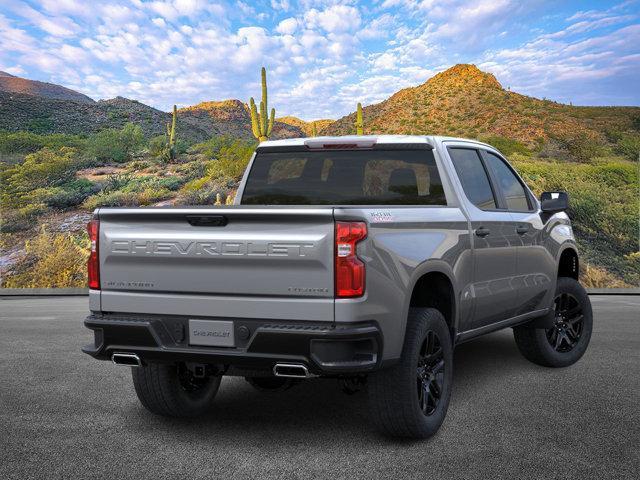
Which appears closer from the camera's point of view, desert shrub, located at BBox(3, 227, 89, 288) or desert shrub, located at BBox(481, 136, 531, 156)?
desert shrub, located at BBox(3, 227, 89, 288)

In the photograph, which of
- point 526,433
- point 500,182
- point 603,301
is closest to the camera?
point 526,433

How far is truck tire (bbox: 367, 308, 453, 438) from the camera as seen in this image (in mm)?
4879

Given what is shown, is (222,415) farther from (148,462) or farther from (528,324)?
(528,324)

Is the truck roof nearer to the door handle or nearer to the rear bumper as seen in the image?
the door handle

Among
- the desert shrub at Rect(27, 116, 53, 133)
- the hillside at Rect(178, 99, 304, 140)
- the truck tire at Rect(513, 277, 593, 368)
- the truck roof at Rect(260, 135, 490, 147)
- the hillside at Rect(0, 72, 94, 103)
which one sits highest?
the hillside at Rect(0, 72, 94, 103)

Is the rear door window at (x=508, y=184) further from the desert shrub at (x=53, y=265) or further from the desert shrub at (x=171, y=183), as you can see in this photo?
the desert shrub at (x=171, y=183)

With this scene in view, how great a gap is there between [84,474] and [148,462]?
0.39 m

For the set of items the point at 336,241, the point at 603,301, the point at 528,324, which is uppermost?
the point at 336,241

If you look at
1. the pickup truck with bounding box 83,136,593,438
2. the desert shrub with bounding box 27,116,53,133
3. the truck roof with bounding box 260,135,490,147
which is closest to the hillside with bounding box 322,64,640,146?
the desert shrub with bounding box 27,116,53,133

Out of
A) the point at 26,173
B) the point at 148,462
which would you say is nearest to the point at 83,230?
the point at 26,173

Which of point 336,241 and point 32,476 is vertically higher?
point 336,241

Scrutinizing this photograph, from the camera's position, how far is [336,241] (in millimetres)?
4414

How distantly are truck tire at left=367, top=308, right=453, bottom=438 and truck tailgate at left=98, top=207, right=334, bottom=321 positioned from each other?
2.39ft

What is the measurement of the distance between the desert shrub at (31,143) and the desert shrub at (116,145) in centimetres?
175
